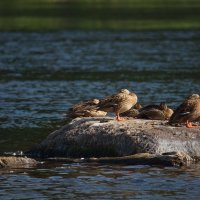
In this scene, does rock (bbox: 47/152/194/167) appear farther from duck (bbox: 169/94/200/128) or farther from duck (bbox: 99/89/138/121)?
duck (bbox: 99/89/138/121)

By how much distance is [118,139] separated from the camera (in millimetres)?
24031

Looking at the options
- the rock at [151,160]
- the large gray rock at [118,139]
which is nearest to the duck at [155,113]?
the large gray rock at [118,139]

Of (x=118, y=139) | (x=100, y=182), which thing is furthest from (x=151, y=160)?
(x=100, y=182)

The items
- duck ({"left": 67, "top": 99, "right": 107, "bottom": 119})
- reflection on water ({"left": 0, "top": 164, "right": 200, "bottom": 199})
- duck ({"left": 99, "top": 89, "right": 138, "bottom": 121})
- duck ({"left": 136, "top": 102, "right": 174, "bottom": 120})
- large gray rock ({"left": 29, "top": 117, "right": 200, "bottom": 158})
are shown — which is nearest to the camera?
reflection on water ({"left": 0, "top": 164, "right": 200, "bottom": 199})

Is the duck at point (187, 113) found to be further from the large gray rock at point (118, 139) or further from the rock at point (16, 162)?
the rock at point (16, 162)

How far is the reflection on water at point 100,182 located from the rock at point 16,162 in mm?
449

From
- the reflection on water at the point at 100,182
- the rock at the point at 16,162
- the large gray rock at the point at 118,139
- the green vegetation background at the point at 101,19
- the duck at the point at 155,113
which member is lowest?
the reflection on water at the point at 100,182

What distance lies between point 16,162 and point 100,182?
9.29ft

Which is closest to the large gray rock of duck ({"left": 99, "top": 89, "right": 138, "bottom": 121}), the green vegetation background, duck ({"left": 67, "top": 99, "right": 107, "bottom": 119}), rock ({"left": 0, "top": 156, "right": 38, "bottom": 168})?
duck ({"left": 99, "top": 89, "right": 138, "bottom": 121})

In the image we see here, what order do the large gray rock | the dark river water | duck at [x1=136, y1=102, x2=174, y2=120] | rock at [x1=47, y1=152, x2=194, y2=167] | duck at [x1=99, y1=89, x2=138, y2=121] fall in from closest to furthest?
the dark river water → rock at [x1=47, y1=152, x2=194, y2=167] → the large gray rock → duck at [x1=99, y1=89, x2=138, y2=121] → duck at [x1=136, y1=102, x2=174, y2=120]

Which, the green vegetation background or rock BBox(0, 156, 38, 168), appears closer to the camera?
rock BBox(0, 156, 38, 168)

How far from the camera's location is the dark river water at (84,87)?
2053cm

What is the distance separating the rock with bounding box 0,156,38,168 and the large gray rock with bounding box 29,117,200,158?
148 centimetres

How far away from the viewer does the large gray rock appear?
78.1 feet
